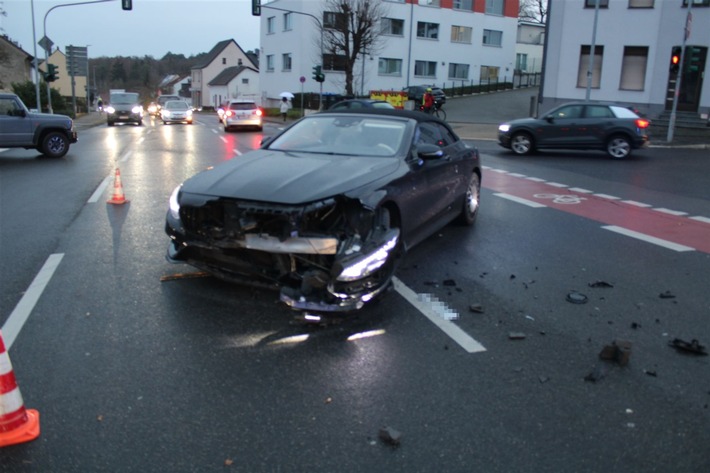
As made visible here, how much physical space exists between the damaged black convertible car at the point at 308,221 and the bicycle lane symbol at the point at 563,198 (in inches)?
210

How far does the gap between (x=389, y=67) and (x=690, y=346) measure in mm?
51199

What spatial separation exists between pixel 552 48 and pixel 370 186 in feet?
99.4

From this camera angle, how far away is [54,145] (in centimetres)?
1672

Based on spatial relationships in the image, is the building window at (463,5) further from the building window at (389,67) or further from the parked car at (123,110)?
the parked car at (123,110)

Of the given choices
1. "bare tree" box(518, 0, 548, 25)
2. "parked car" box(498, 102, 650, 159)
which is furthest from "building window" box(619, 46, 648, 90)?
"bare tree" box(518, 0, 548, 25)

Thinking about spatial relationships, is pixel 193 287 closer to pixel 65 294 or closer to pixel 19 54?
pixel 65 294

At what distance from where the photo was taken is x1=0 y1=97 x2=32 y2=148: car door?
52.0 feet

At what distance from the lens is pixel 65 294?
5383 mm

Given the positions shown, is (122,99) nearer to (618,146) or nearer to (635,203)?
(618,146)

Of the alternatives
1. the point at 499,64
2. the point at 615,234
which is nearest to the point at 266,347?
the point at 615,234

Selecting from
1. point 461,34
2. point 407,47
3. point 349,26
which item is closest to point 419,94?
point 349,26

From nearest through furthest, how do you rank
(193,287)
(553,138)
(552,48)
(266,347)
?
(266,347) < (193,287) < (553,138) < (552,48)

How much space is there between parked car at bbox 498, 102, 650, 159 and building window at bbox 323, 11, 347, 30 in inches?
1032

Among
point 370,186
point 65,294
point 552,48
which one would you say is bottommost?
point 65,294
